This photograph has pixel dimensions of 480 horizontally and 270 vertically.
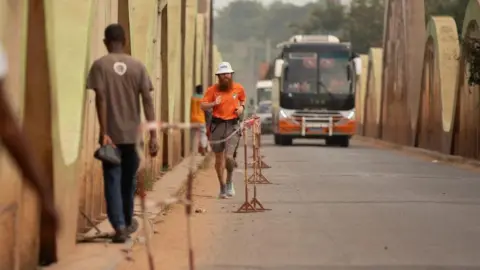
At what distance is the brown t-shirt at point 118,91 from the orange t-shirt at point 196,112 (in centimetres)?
1817

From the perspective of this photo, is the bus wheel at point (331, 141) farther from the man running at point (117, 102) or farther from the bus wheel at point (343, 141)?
the man running at point (117, 102)

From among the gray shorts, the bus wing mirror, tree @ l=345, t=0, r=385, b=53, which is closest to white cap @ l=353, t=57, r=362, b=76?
the bus wing mirror

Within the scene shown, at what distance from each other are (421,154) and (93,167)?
24469 millimetres

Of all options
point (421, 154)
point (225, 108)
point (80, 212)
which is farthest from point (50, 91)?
point (421, 154)

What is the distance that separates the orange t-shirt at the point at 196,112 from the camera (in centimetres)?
2770

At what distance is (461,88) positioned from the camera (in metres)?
30.2

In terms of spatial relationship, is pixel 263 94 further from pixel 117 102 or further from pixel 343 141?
pixel 117 102

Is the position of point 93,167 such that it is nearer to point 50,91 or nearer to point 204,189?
point 50,91

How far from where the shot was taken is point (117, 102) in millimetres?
9305

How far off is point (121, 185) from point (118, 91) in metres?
0.85

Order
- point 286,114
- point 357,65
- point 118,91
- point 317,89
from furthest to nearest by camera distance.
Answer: point 286,114
point 317,89
point 357,65
point 118,91

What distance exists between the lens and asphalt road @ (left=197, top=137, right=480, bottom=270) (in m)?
9.22

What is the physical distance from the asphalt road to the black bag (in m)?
1.08

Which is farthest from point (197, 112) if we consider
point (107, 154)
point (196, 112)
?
point (107, 154)
